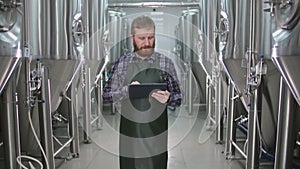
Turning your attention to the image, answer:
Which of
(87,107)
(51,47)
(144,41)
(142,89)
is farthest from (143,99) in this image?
(87,107)

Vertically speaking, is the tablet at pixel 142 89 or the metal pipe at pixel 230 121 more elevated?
the tablet at pixel 142 89

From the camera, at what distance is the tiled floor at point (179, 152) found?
2.65 metres

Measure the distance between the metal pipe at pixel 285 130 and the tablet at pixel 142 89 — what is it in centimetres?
61

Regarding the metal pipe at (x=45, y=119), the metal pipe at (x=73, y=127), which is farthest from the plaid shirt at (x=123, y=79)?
the metal pipe at (x=73, y=127)

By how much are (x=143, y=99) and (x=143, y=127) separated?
17 cm

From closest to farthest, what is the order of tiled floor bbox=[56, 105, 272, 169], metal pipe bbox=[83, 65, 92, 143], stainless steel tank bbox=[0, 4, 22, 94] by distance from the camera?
stainless steel tank bbox=[0, 4, 22, 94], tiled floor bbox=[56, 105, 272, 169], metal pipe bbox=[83, 65, 92, 143]

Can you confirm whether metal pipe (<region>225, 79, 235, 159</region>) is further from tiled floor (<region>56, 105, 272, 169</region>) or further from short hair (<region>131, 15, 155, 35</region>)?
short hair (<region>131, 15, 155, 35</region>)

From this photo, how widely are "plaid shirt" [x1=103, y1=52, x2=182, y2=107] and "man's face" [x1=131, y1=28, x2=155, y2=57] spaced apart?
32 millimetres

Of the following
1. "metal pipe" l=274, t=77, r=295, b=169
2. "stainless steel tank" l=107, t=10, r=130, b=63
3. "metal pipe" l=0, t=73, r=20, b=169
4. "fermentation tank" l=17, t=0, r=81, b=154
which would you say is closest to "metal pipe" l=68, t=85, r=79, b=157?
"fermentation tank" l=17, t=0, r=81, b=154

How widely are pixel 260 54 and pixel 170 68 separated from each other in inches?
29.4

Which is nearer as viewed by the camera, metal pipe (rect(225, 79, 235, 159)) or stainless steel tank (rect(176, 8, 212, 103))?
metal pipe (rect(225, 79, 235, 159))

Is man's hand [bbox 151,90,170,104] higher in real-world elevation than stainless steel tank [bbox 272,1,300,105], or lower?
lower

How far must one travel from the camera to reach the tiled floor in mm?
2652

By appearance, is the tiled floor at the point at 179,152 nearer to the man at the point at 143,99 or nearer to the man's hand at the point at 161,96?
the man at the point at 143,99
